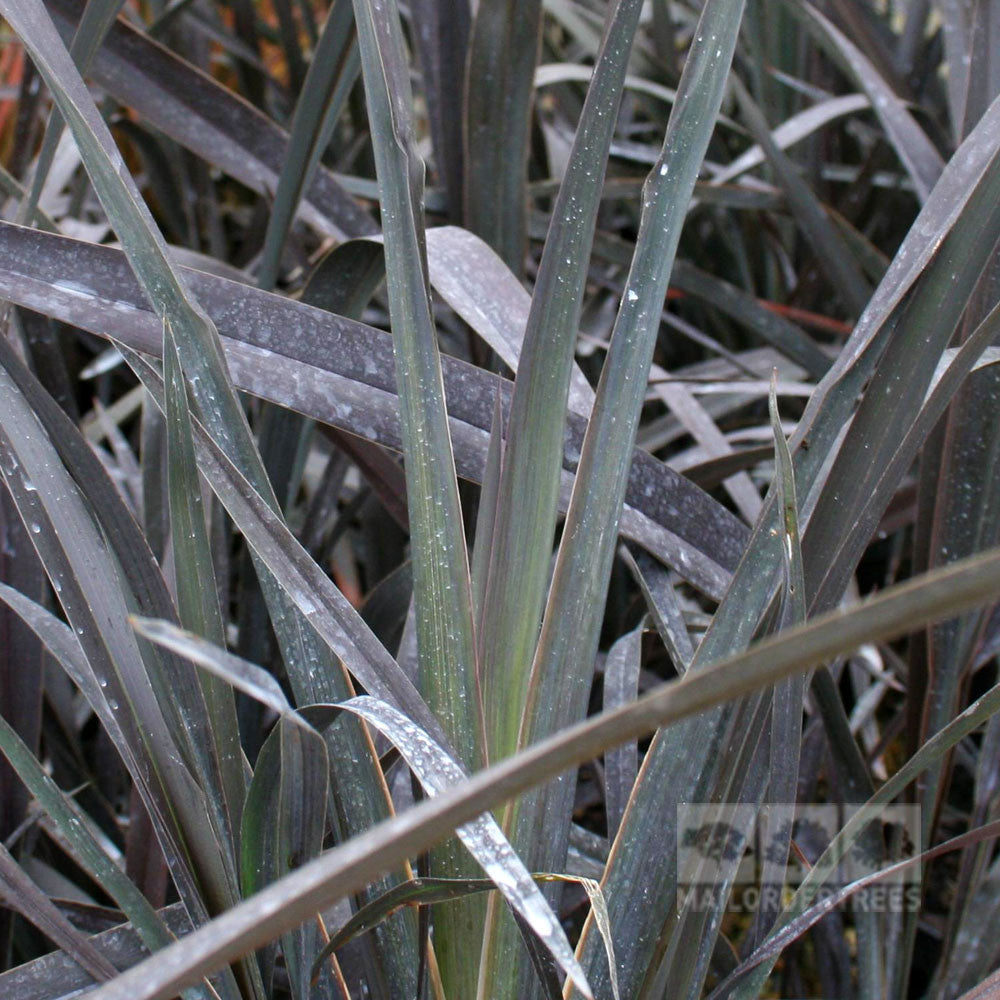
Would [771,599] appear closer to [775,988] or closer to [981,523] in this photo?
[981,523]

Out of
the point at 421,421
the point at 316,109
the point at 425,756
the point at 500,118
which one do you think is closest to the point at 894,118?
the point at 500,118

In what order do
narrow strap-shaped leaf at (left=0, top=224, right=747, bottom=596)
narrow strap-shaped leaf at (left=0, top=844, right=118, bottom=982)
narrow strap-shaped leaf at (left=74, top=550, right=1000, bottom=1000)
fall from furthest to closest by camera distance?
narrow strap-shaped leaf at (left=0, top=224, right=747, bottom=596), narrow strap-shaped leaf at (left=0, top=844, right=118, bottom=982), narrow strap-shaped leaf at (left=74, top=550, right=1000, bottom=1000)

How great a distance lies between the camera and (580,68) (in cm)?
89

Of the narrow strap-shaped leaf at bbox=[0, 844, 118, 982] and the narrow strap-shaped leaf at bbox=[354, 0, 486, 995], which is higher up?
the narrow strap-shaped leaf at bbox=[354, 0, 486, 995]

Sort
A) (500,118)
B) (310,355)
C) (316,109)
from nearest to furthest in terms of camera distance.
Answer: (310,355), (316,109), (500,118)

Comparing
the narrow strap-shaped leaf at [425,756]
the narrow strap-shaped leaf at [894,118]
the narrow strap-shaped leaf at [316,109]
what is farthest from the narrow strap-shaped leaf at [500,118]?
the narrow strap-shaped leaf at [425,756]

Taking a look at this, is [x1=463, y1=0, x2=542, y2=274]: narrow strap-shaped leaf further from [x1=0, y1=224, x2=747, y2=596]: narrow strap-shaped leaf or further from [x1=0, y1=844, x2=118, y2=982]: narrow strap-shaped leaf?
[x1=0, y1=844, x2=118, y2=982]: narrow strap-shaped leaf

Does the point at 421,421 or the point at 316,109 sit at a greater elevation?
the point at 316,109

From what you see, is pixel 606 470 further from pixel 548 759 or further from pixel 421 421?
pixel 548 759

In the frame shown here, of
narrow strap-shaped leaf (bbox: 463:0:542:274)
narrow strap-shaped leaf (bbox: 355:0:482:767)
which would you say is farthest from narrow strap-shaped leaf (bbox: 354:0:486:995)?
narrow strap-shaped leaf (bbox: 463:0:542:274)

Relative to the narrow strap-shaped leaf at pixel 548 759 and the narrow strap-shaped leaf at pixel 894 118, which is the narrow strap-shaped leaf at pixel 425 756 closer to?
the narrow strap-shaped leaf at pixel 548 759

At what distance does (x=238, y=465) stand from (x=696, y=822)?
0.65 ft

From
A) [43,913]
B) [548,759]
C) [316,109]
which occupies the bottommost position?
[43,913]

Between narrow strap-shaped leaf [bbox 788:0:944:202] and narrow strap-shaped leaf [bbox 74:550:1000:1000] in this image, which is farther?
narrow strap-shaped leaf [bbox 788:0:944:202]
